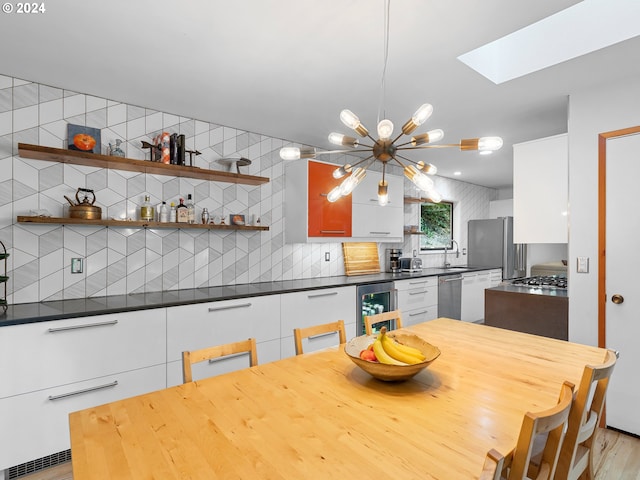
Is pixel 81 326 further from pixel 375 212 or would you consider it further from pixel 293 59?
pixel 375 212

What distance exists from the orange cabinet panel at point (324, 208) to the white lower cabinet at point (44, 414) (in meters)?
2.05

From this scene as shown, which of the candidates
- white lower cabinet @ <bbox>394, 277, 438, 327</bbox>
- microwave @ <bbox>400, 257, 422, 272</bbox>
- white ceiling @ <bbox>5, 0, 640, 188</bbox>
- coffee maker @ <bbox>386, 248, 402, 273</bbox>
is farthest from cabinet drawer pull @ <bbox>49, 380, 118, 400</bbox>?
microwave @ <bbox>400, 257, 422, 272</bbox>

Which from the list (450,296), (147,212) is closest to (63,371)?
(147,212)

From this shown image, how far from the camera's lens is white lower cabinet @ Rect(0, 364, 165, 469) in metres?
1.80

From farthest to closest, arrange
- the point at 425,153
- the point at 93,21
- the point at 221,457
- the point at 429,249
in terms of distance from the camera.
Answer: the point at 429,249
the point at 425,153
the point at 93,21
the point at 221,457

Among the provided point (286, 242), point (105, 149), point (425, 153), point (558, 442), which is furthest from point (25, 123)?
point (425, 153)

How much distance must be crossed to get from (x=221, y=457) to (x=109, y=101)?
8.98 ft

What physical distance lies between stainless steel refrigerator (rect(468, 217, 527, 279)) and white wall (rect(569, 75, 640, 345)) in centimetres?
334

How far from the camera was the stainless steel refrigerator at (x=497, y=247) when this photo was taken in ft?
18.5

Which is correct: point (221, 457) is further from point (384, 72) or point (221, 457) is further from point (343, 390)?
point (384, 72)

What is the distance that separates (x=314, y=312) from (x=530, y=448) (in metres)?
2.40

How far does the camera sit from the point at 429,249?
17.9ft

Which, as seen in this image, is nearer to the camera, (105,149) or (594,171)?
(594,171)

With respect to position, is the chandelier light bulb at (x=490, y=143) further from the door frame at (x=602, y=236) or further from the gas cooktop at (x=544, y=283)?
the gas cooktop at (x=544, y=283)
